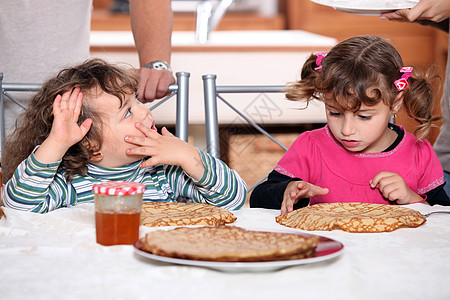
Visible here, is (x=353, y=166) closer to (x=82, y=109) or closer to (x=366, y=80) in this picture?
(x=366, y=80)

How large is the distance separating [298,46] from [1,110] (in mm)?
1526

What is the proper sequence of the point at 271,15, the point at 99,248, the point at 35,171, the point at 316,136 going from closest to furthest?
the point at 99,248 < the point at 35,171 < the point at 316,136 < the point at 271,15

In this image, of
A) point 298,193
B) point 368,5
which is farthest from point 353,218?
point 368,5

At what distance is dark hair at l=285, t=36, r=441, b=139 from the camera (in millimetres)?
1326

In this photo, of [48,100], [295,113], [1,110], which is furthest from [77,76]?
[295,113]

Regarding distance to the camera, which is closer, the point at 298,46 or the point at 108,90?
the point at 108,90

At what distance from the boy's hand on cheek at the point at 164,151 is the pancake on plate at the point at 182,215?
3.6 inches

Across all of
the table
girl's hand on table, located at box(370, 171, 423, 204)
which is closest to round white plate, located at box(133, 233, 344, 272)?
the table

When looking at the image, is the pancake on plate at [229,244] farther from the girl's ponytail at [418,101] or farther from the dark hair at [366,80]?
the girl's ponytail at [418,101]

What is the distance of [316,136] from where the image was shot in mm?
1549

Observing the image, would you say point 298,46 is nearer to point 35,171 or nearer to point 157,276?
point 35,171

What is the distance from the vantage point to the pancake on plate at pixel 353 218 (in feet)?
3.15

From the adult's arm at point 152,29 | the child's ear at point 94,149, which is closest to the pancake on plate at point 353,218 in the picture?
the child's ear at point 94,149

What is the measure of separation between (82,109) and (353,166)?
73 cm
